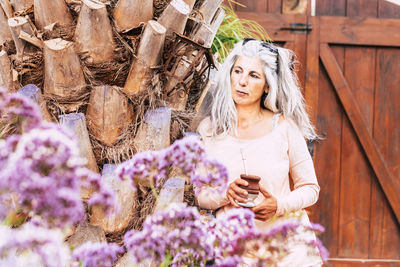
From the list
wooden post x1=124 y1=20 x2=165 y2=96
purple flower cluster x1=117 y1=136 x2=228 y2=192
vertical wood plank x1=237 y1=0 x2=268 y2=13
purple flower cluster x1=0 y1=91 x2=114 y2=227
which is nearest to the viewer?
purple flower cluster x1=0 y1=91 x2=114 y2=227

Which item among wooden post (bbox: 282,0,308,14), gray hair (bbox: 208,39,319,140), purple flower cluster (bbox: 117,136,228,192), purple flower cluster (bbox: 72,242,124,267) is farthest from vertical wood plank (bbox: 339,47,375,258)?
purple flower cluster (bbox: 72,242,124,267)

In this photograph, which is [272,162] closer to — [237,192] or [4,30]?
[237,192]

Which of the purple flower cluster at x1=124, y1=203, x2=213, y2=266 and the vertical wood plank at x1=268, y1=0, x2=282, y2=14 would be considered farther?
the vertical wood plank at x1=268, y1=0, x2=282, y2=14

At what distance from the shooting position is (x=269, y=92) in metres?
1.62

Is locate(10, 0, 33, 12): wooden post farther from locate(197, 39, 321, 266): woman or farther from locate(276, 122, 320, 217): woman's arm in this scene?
locate(276, 122, 320, 217): woman's arm

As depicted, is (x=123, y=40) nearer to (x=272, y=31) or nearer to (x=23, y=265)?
(x=23, y=265)

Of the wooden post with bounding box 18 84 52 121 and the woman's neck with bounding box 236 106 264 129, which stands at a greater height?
the wooden post with bounding box 18 84 52 121

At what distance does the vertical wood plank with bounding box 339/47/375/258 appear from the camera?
3.18 m

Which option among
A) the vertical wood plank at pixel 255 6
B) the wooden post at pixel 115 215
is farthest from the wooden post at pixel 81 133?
the vertical wood plank at pixel 255 6

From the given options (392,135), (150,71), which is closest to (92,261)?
(150,71)

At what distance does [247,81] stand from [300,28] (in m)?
1.72

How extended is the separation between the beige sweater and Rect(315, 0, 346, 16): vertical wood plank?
1794 millimetres

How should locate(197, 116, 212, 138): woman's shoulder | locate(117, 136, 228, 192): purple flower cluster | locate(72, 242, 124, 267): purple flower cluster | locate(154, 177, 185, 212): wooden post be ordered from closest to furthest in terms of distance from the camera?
locate(72, 242, 124, 267): purple flower cluster, locate(117, 136, 228, 192): purple flower cluster, locate(154, 177, 185, 212): wooden post, locate(197, 116, 212, 138): woman's shoulder

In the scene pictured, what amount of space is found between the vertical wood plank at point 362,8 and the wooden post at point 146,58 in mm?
2244
